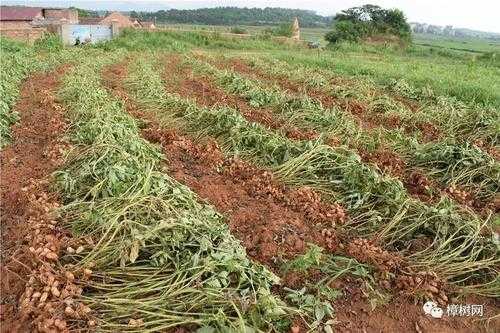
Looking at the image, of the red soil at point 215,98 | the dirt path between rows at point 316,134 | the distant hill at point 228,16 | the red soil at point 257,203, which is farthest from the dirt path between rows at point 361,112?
the distant hill at point 228,16

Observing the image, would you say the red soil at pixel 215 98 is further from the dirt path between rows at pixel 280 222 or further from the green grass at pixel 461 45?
the green grass at pixel 461 45

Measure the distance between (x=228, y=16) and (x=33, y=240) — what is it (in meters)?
90.4

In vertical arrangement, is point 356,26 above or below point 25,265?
above

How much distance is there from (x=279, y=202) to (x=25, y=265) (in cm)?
255

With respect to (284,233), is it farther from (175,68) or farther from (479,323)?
(175,68)

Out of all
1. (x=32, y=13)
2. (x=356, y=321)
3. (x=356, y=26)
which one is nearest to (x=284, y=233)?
(x=356, y=321)

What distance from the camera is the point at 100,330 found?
309cm

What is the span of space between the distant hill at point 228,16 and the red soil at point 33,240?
7728 centimetres

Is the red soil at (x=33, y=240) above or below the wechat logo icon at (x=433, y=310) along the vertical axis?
above

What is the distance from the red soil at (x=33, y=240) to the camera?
3.15 m

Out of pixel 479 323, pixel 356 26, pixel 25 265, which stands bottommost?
pixel 479 323

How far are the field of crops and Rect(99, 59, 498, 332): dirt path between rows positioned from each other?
0.02 m

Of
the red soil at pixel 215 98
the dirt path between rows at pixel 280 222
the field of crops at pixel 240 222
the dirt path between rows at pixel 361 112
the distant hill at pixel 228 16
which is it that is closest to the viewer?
the field of crops at pixel 240 222

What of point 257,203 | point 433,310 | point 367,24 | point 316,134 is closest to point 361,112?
point 316,134
